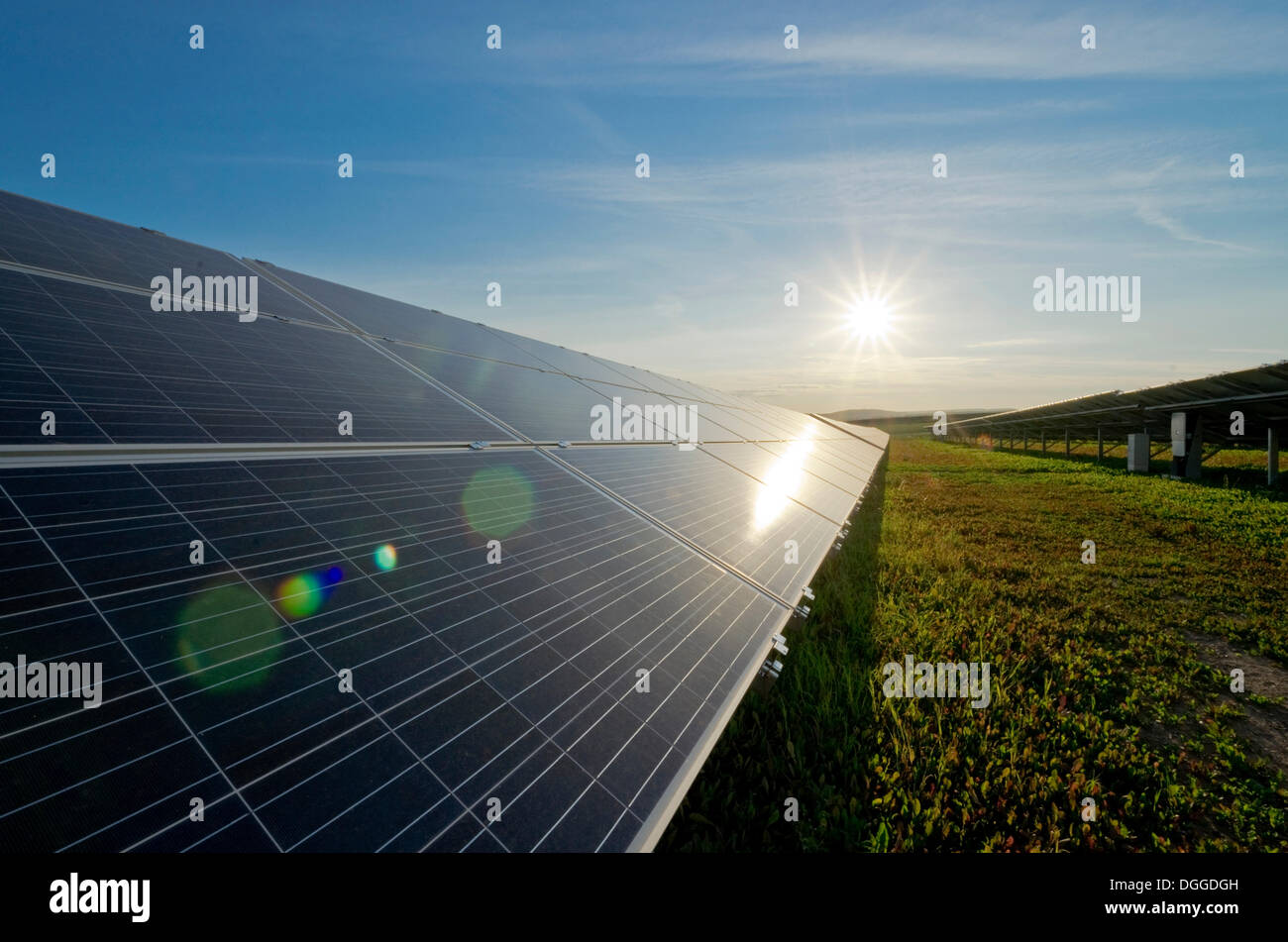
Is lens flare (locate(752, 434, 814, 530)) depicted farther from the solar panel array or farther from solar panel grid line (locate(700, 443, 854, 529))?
the solar panel array

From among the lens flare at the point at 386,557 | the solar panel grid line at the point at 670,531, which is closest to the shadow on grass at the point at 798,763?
the solar panel grid line at the point at 670,531

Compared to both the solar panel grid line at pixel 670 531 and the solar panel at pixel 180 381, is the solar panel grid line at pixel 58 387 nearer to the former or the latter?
the solar panel at pixel 180 381

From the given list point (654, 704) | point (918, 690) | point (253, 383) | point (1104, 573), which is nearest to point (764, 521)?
point (918, 690)

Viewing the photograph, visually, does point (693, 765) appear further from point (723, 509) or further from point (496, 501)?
point (723, 509)

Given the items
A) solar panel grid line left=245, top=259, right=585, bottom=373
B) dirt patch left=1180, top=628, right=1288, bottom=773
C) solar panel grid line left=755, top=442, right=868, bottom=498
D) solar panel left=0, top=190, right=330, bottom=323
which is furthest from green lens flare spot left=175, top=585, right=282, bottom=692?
solar panel grid line left=755, top=442, right=868, bottom=498
